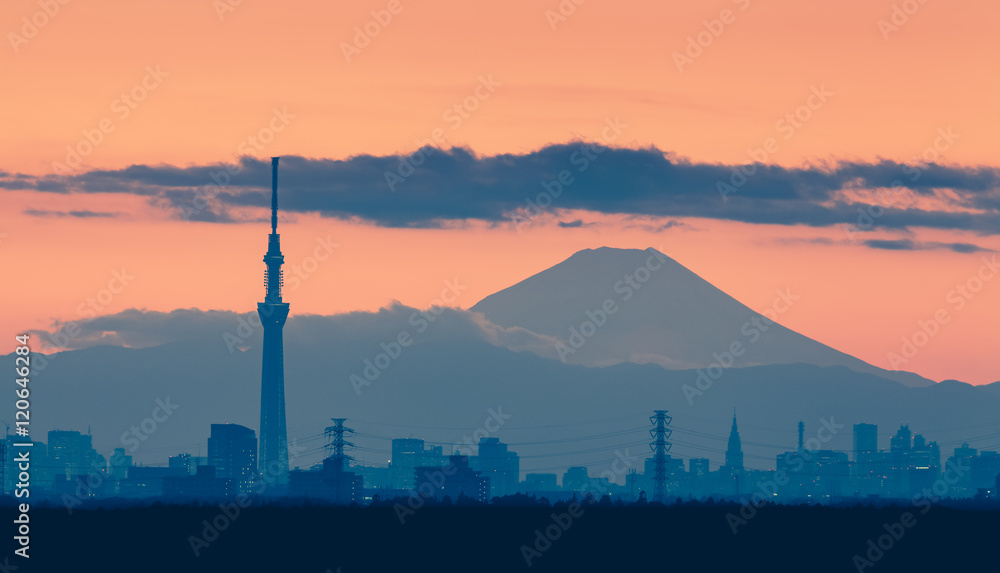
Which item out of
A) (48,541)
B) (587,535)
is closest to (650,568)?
(587,535)

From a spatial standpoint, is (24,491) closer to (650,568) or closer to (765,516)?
(650,568)

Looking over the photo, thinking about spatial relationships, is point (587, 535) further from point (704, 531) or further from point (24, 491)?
point (24, 491)

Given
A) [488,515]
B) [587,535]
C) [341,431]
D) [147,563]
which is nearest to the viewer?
[147,563]

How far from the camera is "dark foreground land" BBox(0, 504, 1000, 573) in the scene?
64.8 meters

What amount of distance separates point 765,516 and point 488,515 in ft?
50.0

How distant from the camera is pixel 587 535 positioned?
74000 millimetres

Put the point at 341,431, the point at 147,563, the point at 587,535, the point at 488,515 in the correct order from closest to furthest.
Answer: the point at 147,563, the point at 587,535, the point at 488,515, the point at 341,431

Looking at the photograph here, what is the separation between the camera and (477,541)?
69.9 metres

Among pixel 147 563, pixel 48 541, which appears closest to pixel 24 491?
pixel 48 541

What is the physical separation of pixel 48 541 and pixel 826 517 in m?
39.9

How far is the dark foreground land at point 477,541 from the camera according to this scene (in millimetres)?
64750

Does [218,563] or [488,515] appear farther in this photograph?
[488,515]

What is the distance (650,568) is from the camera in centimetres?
6612

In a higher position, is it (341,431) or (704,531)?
(341,431)
